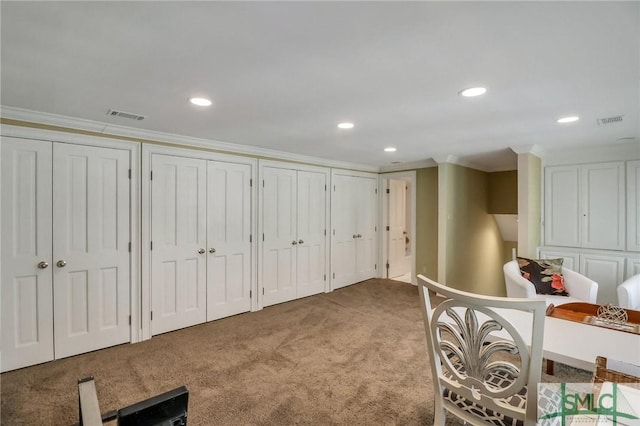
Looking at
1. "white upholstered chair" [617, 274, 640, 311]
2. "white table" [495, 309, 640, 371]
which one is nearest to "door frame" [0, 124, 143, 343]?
"white table" [495, 309, 640, 371]

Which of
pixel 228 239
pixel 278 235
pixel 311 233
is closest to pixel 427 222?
pixel 311 233

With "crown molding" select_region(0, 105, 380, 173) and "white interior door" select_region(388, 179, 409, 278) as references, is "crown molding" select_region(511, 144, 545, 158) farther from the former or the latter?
"crown molding" select_region(0, 105, 380, 173)

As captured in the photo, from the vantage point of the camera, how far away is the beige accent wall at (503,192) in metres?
5.68

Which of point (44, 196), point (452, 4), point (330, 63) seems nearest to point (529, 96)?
point (452, 4)

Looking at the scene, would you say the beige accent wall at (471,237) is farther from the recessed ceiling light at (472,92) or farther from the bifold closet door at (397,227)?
the recessed ceiling light at (472,92)

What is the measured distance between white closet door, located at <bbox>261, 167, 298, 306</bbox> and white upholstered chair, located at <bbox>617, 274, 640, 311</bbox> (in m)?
3.64

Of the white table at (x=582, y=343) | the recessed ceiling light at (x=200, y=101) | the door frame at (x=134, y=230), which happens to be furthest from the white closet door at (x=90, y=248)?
the white table at (x=582, y=343)

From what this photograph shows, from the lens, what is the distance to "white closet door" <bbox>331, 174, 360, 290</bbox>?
507 cm

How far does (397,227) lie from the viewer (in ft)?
20.0

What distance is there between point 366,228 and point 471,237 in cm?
183

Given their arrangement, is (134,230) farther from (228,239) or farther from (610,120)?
(610,120)

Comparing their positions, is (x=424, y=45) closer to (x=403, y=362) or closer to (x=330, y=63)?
(x=330, y=63)

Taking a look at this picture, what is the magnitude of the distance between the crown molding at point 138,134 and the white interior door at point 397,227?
1996mm

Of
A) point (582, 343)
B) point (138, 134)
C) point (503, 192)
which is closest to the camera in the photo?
point (582, 343)
